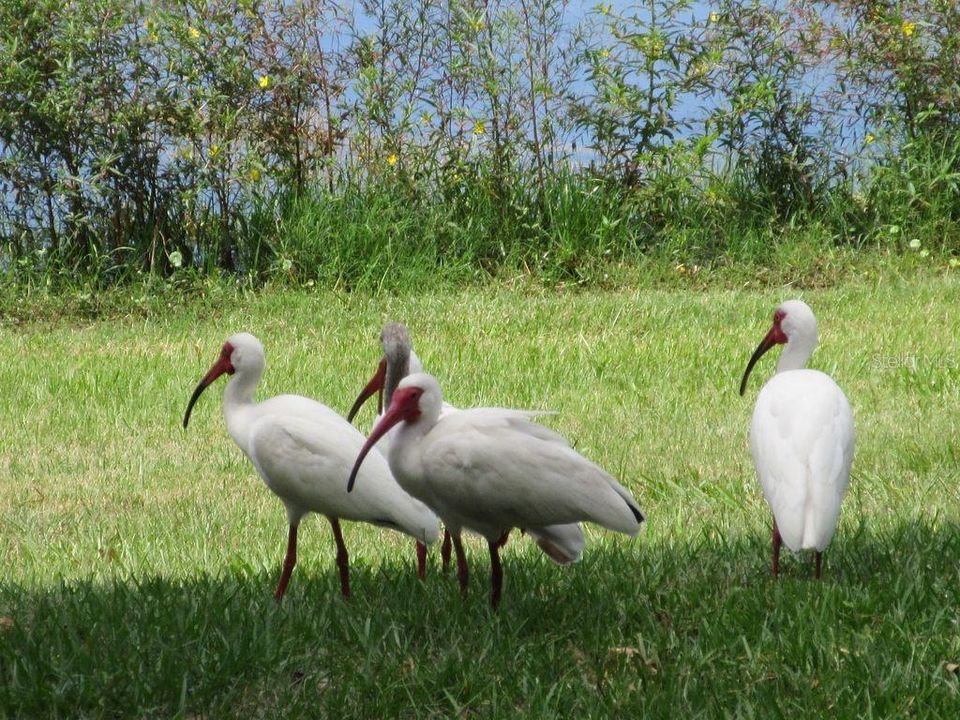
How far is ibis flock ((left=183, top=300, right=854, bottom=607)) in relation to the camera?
3.74m

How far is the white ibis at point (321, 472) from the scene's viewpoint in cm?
402

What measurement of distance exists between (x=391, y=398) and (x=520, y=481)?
84 cm

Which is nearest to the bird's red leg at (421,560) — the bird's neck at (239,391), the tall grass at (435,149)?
the bird's neck at (239,391)

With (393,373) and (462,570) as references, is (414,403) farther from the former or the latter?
(393,373)

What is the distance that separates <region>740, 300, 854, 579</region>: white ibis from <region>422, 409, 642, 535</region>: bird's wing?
0.44m

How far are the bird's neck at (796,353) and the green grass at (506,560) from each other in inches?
22.3

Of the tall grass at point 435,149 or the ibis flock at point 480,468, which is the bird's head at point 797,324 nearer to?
the ibis flock at point 480,468

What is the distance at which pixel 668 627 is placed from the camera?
12.7 ft

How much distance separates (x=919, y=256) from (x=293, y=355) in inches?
199

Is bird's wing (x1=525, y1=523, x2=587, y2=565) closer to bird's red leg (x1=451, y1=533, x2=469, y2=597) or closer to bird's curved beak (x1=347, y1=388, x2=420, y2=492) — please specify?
bird's red leg (x1=451, y1=533, x2=469, y2=597)

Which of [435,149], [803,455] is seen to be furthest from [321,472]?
[435,149]

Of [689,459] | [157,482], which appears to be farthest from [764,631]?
[157,482]

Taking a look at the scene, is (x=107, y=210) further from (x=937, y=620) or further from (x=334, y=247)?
(x=937, y=620)

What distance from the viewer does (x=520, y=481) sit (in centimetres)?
372
